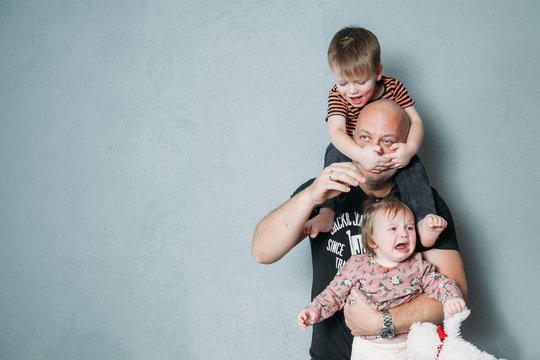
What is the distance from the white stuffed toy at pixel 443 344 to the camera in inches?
42.6

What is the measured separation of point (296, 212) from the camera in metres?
1.51

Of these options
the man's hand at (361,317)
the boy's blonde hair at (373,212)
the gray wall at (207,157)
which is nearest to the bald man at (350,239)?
the man's hand at (361,317)

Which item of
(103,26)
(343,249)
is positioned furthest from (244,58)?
(343,249)

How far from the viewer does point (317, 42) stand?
2.03 metres

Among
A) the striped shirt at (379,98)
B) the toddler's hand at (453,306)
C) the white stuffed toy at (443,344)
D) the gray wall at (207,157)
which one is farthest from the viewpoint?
the gray wall at (207,157)

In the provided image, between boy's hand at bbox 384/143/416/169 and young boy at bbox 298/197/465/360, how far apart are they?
0.15 m

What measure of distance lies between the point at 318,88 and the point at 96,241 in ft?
3.95

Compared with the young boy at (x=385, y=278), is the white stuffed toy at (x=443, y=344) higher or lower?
lower

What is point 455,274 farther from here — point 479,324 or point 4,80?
point 4,80

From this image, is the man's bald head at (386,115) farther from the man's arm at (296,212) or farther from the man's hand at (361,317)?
the man's hand at (361,317)

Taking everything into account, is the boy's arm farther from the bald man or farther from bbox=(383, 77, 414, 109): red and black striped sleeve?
bbox=(383, 77, 414, 109): red and black striped sleeve

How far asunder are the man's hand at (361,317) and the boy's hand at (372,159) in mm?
396

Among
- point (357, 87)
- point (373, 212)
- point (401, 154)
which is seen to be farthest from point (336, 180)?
point (357, 87)

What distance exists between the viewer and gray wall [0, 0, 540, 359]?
2002mm
